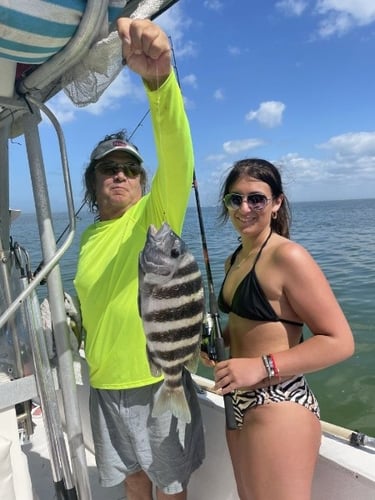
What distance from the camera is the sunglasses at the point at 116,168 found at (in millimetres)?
2219

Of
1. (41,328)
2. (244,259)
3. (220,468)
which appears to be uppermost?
(244,259)

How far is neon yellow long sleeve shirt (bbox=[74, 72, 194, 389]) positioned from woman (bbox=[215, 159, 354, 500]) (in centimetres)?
33

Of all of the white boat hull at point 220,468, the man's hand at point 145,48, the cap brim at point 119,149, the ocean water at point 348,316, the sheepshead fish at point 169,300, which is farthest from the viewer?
the ocean water at point 348,316

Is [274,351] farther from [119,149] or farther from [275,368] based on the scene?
[119,149]

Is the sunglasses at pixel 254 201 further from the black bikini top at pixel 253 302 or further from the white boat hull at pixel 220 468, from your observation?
the white boat hull at pixel 220 468

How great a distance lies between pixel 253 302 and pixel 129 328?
1.97 ft

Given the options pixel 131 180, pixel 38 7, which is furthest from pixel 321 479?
pixel 38 7

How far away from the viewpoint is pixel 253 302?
180cm

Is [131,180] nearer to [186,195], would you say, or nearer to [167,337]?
[186,195]

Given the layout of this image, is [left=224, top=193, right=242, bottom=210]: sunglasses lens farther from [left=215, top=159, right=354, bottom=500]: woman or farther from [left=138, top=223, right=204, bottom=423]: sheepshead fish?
[left=138, top=223, right=204, bottom=423]: sheepshead fish

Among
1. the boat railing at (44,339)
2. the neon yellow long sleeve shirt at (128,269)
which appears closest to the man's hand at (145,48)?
the neon yellow long sleeve shirt at (128,269)

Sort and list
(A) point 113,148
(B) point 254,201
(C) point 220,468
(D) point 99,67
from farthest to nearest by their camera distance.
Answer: (C) point 220,468
(A) point 113,148
(B) point 254,201
(D) point 99,67

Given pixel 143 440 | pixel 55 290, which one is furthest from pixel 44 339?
pixel 143 440

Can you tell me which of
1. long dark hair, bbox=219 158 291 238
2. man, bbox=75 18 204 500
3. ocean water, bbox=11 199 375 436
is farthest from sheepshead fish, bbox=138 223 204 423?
ocean water, bbox=11 199 375 436
